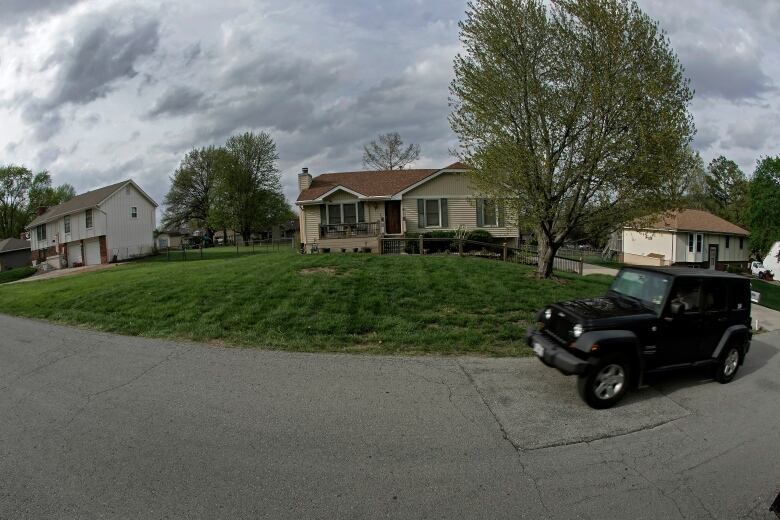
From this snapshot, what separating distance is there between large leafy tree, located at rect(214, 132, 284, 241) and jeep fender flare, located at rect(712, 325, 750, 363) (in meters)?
50.6

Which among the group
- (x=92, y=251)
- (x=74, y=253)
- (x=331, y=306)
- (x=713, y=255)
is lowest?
(x=713, y=255)

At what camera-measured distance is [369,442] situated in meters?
4.25

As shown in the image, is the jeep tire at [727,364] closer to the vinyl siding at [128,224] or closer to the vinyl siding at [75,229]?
the vinyl siding at [128,224]

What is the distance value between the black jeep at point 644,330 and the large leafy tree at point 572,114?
6555mm

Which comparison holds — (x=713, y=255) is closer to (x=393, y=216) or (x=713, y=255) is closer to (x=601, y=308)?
(x=393, y=216)

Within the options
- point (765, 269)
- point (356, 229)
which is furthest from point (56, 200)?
point (765, 269)

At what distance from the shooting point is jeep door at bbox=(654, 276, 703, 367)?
5.80m

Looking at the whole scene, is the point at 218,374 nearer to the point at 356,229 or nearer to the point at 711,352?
the point at 711,352

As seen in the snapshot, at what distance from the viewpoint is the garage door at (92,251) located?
3430 cm

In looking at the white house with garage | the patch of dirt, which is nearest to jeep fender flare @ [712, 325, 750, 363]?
the patch of dirt

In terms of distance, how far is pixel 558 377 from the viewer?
20.4 ft

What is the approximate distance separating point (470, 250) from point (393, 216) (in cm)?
641

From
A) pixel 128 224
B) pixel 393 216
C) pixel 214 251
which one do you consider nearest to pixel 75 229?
pixel 128 224

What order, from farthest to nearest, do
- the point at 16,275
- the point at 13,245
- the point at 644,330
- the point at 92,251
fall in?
the point at 13,245
the point at 16,275
the point at 92,251
the point at 644,330
